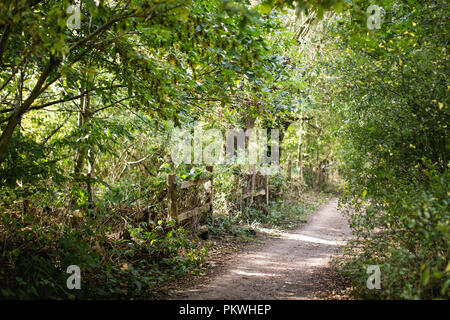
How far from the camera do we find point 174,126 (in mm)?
4727

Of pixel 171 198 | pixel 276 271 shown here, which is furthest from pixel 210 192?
pixel 276 271

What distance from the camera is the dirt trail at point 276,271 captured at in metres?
5.32

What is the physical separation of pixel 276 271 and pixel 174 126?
3790mm

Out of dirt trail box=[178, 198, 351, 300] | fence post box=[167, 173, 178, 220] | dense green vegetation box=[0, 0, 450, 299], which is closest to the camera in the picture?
dense green vegetation box=[0, 0, 450, 299]

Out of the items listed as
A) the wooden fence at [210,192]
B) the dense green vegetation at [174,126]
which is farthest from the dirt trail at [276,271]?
the wooden fence at [210,192]

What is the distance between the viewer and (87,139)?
535cm

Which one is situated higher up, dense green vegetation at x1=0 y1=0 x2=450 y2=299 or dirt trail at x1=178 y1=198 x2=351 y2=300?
dense green vegetation at x1=0 y1=0 x2=450 y2=299

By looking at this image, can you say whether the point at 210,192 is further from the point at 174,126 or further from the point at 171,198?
the point at 174,126

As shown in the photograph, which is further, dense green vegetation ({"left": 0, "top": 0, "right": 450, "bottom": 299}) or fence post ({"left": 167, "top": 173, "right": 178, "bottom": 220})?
fence post ({"left": 167, "top": 173, "right": 178, "bottom": 220})

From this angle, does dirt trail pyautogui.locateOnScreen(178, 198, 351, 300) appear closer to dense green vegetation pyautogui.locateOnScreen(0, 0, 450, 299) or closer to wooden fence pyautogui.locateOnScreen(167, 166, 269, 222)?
dense green vegetation pyautogui.locateOnScreen(0, 0, 450, 299)

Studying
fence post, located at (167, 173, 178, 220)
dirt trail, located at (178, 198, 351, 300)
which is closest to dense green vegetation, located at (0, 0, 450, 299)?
fence post, located at (167, 173, 178, 220)

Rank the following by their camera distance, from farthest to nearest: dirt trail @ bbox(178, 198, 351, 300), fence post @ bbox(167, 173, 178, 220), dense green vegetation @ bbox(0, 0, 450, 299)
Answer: fence post @ bbox(167, 173, 178, 220) < dirt trail @ bbox(178, 198, 351, 300) < dense green vegetation @ bbox(0, 0, 450, 299)

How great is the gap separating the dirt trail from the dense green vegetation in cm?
75

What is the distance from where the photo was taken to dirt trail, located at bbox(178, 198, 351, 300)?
5.32m
